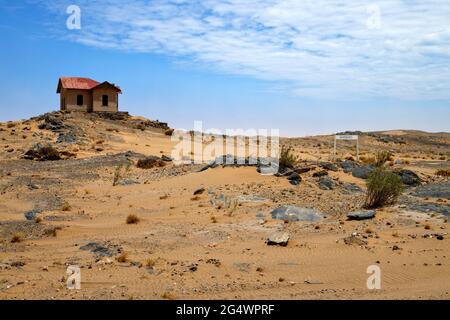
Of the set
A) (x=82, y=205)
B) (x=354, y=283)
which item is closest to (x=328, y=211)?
(x=354, y=283)

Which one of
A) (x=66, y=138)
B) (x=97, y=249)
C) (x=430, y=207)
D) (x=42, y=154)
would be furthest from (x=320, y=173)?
(x=66, y=138)

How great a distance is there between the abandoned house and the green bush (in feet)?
97.6

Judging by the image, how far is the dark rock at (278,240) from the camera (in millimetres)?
11070

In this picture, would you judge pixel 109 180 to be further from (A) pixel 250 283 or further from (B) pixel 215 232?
(A) pixel 250 283

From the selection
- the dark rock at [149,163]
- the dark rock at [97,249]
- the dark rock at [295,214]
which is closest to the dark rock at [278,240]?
the dark rock at [295,214]

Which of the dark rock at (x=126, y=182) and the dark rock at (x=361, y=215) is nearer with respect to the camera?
the dark rock at (x=361, y=215)

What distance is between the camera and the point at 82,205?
16.3m

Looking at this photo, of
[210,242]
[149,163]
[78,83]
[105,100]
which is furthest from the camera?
[105,100]

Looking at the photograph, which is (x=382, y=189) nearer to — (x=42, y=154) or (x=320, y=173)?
(x=320, y=173)

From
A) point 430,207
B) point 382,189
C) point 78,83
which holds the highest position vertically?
point 78,83

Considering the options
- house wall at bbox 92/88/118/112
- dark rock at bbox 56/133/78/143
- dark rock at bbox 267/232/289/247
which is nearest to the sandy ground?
dark rock at bbox 267/232/289/247

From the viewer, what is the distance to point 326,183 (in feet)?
54.2

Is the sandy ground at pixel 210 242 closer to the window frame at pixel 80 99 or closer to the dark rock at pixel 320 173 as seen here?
the dark rock at pixel 320 173

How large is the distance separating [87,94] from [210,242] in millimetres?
31660
